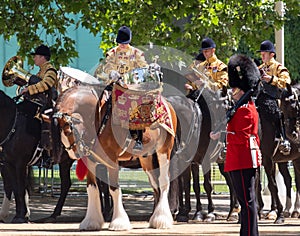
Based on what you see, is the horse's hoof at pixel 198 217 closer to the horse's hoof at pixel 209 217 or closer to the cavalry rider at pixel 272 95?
the horse's hoof at pixel 209 217

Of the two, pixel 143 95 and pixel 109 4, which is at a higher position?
pixel 109 4

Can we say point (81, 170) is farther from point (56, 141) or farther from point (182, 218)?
point (182, 218)

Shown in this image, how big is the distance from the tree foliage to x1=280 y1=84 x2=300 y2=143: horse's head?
304cm

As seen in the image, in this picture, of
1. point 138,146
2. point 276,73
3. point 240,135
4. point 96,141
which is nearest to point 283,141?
point 276,73

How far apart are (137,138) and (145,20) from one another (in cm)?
551

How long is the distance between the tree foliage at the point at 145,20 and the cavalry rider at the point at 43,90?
289 cm

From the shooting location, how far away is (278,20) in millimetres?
21219

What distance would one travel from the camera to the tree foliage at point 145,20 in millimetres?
20234

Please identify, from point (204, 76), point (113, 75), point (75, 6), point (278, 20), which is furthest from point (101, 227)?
point (278, 20)

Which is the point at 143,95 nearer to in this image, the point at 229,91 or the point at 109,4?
the point at 229,91

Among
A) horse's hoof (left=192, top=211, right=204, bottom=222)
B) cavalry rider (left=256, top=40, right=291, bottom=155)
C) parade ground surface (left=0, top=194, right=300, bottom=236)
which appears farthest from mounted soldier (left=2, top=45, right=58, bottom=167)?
cavalry rider (left=256, top=40, right=291, bottom=155)

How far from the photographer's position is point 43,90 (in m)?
16.5

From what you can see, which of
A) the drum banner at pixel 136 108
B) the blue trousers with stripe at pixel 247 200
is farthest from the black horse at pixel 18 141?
the blue trousers with stripe at pixel 247 200

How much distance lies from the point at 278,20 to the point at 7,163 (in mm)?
6936
